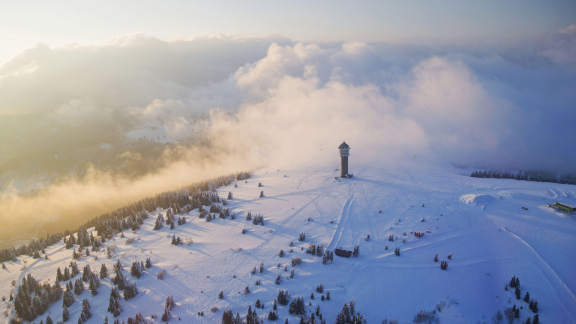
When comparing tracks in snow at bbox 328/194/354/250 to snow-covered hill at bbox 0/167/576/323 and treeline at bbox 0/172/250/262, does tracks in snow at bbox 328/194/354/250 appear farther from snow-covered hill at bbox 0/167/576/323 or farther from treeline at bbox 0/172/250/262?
treeline at bbox 0/172/250/262

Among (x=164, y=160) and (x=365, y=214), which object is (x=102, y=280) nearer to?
(x=365, y=214)

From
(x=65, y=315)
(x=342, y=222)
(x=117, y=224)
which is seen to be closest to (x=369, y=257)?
→ (x=342, y=222)

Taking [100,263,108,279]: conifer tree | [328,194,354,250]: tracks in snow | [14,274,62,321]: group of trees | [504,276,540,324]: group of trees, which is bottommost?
[14,274,62,321]: group of trees

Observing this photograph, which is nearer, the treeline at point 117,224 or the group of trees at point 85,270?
the group of trees at point 85,270

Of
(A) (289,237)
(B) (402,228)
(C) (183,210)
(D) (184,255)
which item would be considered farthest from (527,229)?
(C) (183,210)

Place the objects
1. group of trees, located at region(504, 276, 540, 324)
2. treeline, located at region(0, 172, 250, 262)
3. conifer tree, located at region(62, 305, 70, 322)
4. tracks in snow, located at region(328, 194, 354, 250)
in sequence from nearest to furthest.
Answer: group of trees, located at region(504, 276, 540, 324) → conifer tree, located at region(62, 305, 70, 322) → tracks in snow, located at region(328, 194, 354, 250) → treeline, located at region(0, 172, 250, 262)

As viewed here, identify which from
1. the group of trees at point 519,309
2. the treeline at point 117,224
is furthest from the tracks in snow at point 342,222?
the treeline at point 117,224

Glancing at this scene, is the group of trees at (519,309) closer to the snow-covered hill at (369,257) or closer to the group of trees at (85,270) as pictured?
the snow-covered hill at (369,257)

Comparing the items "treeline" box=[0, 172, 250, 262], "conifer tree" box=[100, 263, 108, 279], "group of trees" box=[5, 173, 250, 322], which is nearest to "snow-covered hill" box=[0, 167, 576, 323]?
"group of trees" box=[5, 173, 250, 322]
